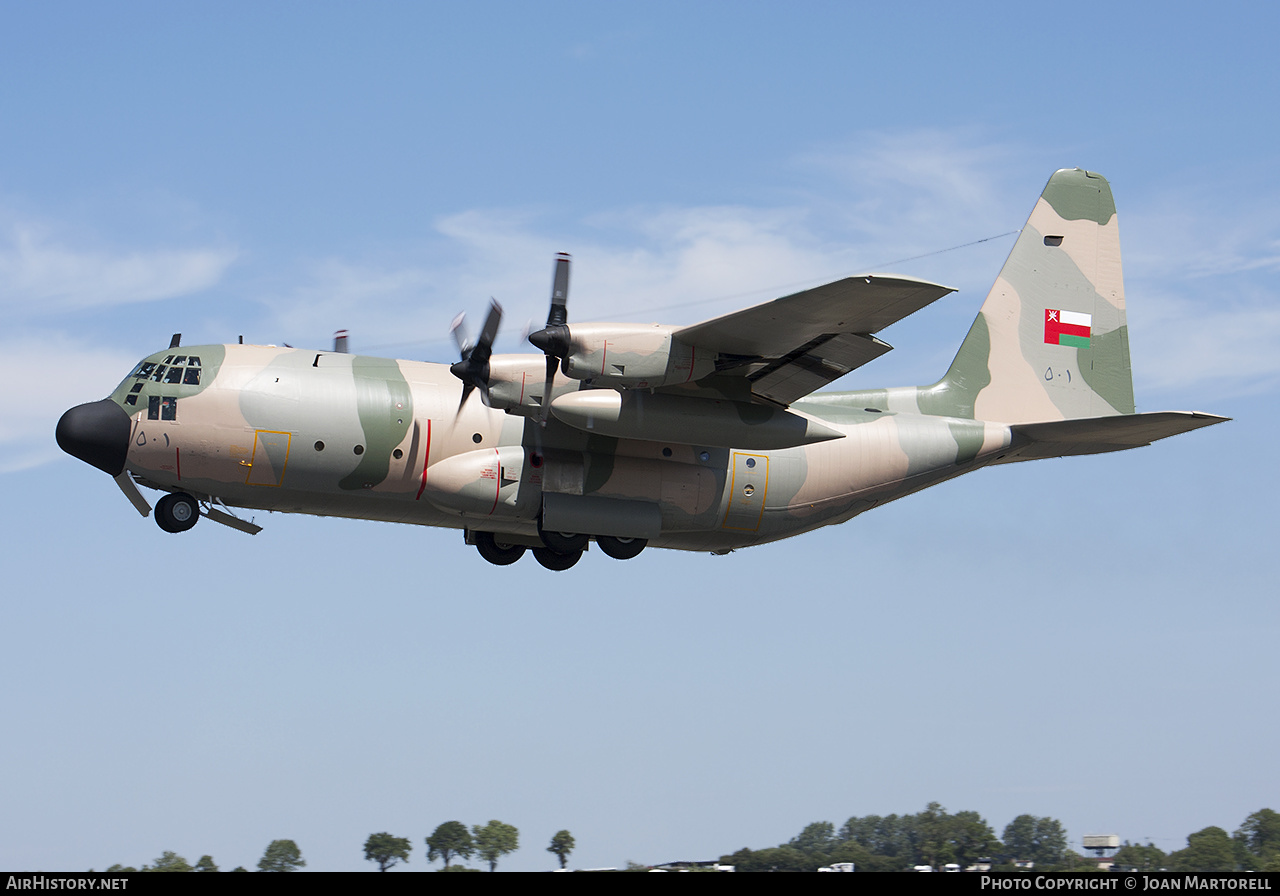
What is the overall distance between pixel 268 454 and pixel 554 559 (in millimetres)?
4892

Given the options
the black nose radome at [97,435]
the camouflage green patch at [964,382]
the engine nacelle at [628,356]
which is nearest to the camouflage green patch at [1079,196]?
the camouflage green patch at [964,382]

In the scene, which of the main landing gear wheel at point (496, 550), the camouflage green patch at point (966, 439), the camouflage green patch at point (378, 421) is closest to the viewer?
the camouflage green patch at point (378, 421)

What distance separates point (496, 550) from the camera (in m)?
20.5

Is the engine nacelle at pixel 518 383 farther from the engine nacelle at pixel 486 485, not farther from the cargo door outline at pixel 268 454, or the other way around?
the cargo door outline at pixel 268 454

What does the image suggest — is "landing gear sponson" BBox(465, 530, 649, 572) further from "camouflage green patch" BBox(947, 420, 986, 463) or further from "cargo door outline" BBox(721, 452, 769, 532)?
"camouflage green patch" BBox(947, 420, 986, 463)

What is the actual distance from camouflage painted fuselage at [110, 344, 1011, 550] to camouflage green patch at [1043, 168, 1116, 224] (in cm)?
645

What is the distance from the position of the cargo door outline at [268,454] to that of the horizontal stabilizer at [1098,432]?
11419 mm

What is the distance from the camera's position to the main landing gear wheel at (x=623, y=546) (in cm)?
1958

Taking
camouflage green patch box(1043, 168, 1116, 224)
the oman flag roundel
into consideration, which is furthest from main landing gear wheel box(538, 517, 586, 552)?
camouflage green patch box(1043, 168, 1116, 224)
